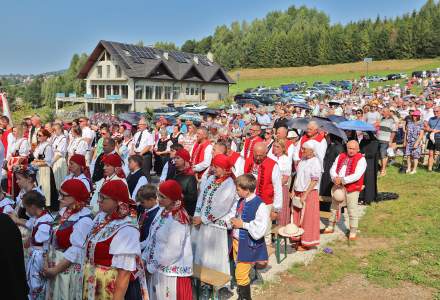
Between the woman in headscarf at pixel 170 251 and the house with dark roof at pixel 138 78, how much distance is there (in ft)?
141

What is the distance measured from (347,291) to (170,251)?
10.5 ft

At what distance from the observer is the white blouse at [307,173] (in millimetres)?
6871

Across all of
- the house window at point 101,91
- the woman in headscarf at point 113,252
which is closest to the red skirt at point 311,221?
the woman in headscarf at point 113,252

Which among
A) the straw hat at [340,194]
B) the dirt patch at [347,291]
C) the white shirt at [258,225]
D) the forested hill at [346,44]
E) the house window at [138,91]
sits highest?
the forested hill at [346,44]

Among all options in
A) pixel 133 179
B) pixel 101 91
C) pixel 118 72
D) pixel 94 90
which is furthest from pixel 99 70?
pixel 133 179

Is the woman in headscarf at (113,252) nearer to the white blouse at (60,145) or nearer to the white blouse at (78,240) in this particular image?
the white blouse at (78,240)

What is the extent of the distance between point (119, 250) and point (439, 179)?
10.5 metres

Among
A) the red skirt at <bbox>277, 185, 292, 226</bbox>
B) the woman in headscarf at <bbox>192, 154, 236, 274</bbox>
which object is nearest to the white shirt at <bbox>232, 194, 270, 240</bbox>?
the woman in headscarf at <bbox>192, 154, 236, 274</bbox>

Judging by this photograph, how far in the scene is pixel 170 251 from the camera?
3812 millimetres

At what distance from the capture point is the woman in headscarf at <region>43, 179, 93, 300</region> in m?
3.70

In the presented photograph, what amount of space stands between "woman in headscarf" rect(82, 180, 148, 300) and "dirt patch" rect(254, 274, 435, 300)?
2777mm

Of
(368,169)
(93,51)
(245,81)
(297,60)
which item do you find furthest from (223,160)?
(297,60)

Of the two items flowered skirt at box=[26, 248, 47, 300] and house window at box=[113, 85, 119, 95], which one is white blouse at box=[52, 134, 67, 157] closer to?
flowered skirt at box=[26, 248, 47, 300]

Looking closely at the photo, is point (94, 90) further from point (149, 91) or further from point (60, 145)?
point (60, 145)
